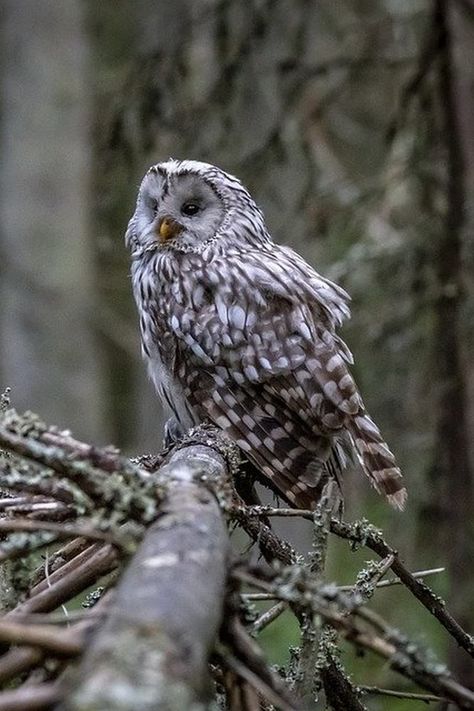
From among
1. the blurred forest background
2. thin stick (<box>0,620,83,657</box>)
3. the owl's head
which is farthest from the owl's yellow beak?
thin stick (<box>0,620,83,657</box>)

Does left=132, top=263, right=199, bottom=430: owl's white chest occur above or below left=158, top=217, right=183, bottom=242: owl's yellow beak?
below

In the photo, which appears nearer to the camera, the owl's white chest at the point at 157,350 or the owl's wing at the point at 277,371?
the owl's wing at the point at 277,371

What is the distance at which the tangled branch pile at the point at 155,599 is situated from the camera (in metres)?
1.16

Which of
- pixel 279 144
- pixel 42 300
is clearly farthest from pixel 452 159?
pixel 42 300

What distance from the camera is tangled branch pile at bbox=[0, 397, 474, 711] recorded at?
3.82 feet

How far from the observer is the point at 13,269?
9266mm

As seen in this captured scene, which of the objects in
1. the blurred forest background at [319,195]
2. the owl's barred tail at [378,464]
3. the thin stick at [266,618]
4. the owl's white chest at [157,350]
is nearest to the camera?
the thin stick at [266,618]

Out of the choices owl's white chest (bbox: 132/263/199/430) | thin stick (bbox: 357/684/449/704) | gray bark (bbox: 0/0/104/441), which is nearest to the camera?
thin stick (bbox: 357/684/449/704)

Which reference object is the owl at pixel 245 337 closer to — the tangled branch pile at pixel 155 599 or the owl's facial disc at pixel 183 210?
the owl's facial disc at pixel 183 210

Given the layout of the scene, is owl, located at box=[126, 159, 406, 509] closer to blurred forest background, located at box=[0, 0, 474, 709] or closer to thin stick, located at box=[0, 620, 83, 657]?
blurred forest background, located at box=[0, 0, 474, 709]

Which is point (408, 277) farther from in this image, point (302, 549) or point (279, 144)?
point (302, 549)

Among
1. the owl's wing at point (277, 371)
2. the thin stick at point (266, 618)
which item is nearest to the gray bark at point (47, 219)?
the owl's wing at point (277, 371)

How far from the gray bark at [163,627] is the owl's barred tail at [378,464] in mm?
2133

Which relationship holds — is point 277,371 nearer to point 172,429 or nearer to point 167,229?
point 172,429
